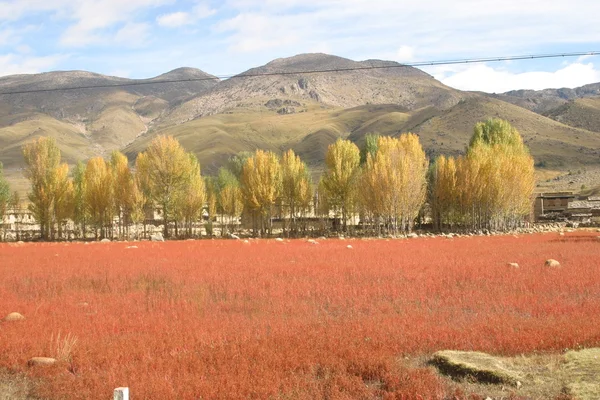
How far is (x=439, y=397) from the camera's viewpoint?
8898 millimetres

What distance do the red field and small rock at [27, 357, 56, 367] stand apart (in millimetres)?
174

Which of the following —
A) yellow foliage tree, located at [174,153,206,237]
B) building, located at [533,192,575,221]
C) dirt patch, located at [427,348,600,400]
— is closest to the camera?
dirt patch, located at [427,348,600,400]

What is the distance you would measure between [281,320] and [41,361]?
5.42 meters

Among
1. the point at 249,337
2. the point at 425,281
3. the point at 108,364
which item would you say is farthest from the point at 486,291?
the point at 108,364

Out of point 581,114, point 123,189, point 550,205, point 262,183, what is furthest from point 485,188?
point 581,114

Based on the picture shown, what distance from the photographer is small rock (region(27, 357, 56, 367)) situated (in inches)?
427

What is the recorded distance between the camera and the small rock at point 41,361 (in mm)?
10845

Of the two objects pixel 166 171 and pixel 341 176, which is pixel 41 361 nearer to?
pixel 166 171

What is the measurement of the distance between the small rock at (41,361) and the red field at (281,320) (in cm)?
17

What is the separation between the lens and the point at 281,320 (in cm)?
1410

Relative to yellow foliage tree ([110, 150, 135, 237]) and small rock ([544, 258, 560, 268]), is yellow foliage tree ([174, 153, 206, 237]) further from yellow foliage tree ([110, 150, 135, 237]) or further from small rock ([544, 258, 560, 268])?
small rock ([544, 258, 560, 268])

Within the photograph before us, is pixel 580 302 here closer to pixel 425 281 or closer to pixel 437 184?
pixel 425 281

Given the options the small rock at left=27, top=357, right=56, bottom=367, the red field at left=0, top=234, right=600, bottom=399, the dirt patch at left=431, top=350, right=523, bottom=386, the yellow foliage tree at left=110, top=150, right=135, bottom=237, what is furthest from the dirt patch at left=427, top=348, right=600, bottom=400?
the yellow foliage tree at left=110, top=150, right=135, bottom=237

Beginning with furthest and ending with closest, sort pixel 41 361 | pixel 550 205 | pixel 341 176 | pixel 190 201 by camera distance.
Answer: pixel 550 205 < pixel 341 176 < pixel 190 201 < pixel 41 361
